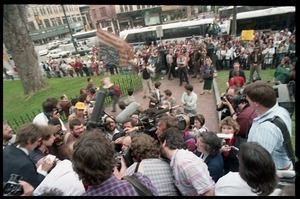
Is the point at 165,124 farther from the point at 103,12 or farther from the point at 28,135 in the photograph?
the point at 103,12

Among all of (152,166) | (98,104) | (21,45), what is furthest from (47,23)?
(152,166)

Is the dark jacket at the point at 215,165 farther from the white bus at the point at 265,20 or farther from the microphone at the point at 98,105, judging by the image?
the white bus at the point at 265,20

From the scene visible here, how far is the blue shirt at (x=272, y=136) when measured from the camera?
7.95ft

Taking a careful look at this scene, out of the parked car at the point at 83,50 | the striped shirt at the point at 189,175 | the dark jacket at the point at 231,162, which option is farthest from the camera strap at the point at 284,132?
the parked car at the point at 83,50

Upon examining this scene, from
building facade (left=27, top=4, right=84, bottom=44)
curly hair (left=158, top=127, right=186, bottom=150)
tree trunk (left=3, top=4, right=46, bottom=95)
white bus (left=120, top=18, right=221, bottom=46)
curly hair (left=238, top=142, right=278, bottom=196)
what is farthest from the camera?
building facade (left=27, top=4, right=84, bottom=44)

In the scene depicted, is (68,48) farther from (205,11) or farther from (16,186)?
(16,186)

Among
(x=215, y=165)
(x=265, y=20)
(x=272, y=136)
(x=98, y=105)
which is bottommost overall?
(x=265, y=20)

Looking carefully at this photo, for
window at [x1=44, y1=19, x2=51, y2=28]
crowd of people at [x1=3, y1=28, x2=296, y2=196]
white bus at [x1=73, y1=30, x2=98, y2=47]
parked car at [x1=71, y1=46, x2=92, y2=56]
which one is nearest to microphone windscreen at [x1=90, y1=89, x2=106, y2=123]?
crowd of people at [x1=3, y1=28, x2=296, y2=196]

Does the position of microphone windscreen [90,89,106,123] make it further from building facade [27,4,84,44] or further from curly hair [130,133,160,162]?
building facade [27,4,84,44]

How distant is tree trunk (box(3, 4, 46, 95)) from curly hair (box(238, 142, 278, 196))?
12.2 m

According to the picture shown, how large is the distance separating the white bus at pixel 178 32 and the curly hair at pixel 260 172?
20571 mm

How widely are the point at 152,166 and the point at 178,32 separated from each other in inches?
848

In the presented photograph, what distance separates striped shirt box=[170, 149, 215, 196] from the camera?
7.32ft

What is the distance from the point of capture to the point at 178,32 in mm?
22609
